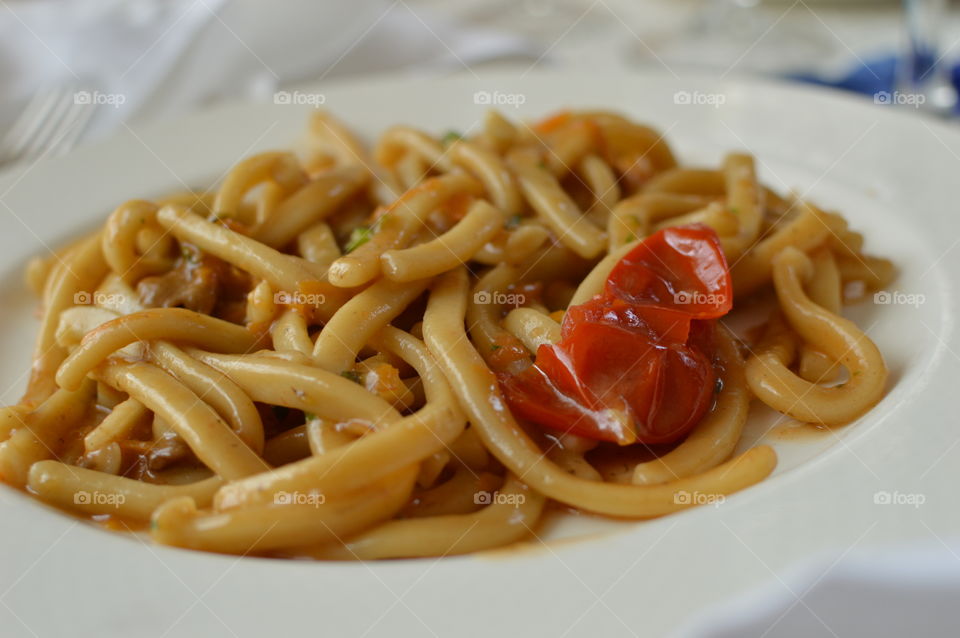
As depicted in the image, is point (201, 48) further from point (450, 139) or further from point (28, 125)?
point (450, 139)

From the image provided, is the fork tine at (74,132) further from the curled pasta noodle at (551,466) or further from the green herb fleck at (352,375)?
the curled pasta noodle at (551,466)

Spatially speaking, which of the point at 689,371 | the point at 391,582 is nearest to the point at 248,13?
the point at 689,371

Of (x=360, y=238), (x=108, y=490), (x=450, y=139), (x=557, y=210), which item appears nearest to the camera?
(x=108, y=490)

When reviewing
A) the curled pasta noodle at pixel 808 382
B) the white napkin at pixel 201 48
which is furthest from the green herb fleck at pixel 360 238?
the white napkin at pixel 201 48

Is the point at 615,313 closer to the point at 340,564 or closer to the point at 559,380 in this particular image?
the point at 559,380

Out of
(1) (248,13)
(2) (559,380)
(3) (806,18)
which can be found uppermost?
(1) (248,13)

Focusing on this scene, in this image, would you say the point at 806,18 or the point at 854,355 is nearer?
the point at 854,355

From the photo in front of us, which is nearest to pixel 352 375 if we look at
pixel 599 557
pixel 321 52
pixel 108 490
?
pixel 108 490
